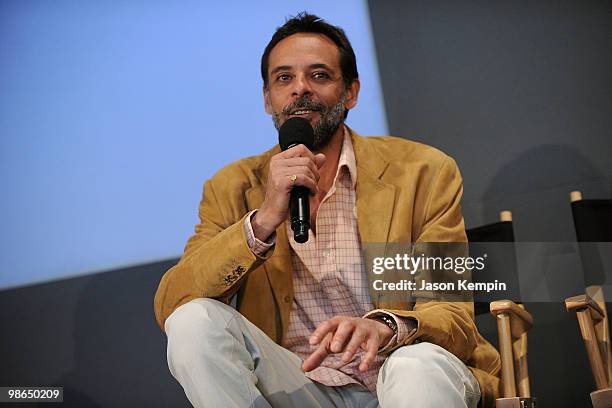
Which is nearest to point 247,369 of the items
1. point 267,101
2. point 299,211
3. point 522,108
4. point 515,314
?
point 299,211

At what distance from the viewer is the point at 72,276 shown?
9.23 feet

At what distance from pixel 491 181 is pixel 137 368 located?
145 centimetres

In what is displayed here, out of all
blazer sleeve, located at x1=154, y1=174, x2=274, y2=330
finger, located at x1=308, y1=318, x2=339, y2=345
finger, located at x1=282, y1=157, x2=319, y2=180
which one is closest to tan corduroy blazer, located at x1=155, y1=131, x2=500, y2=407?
blazer sleeve, located at x1=154, y1=174, x2=274, y2=330

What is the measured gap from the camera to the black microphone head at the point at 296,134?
2021 mm

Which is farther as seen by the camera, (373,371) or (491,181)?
(491,181)

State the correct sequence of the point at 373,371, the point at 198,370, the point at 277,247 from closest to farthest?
the point at 198,370
the point at 373,371
the point at 277,247

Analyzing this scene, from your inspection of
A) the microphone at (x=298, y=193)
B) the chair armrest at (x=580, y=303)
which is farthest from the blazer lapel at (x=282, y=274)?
the chair armrest at (x=580, y=303)

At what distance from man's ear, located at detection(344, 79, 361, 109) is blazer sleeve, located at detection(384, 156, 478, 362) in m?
0.41

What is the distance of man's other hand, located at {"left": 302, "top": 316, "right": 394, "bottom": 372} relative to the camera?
1485 millimetres

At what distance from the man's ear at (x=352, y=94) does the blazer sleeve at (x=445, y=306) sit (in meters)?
0.41

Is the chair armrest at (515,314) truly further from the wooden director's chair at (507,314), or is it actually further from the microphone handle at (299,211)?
the microphone handle at (299,211)

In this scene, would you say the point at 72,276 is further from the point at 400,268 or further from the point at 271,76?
the point at 400,268

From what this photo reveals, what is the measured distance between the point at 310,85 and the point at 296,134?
46cm

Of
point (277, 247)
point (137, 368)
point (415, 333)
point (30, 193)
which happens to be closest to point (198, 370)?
point (415, 333)
